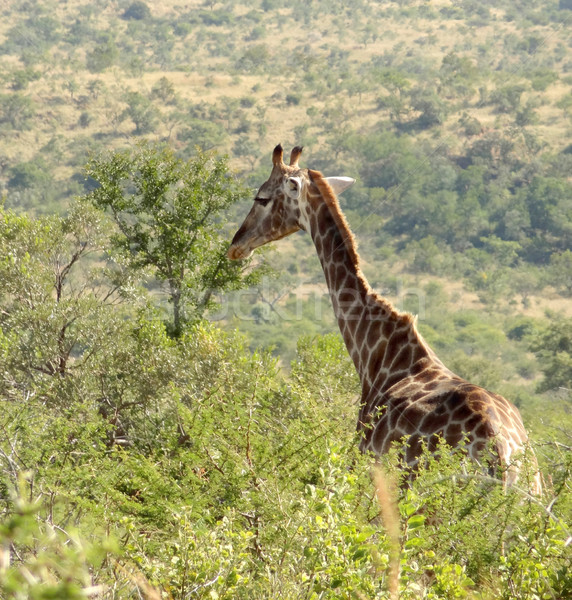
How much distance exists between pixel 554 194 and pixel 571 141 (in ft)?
30.5

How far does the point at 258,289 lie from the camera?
1608 inches

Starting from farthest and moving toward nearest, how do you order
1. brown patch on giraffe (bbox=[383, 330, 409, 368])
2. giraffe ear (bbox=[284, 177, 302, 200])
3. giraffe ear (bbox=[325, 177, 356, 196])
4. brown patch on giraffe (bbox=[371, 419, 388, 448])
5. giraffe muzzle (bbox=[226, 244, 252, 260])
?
1. giraffe muzzle (bbox=[226, 244, 252, 260])
2. giraffe ear (bbox=[284, 177, 302, 200])
3. giraffe ear (bbox=[325, 177, 356, 196])
4. brown patch on giraffe (bbox=[383, 330, 409, 368])
5. brown patch on giraffe (bbox=[371, 419, 388, 448])

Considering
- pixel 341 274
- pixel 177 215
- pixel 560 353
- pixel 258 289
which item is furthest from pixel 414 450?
pixel 258 289

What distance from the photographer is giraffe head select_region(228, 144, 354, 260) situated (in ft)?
22.0

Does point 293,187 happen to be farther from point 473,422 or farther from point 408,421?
point 473,422

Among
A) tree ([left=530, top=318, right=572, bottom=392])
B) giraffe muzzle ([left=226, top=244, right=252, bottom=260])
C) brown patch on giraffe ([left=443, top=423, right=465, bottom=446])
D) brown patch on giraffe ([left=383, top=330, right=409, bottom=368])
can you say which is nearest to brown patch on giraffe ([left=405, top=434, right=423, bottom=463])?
brown patch on giraffe ([left=443, top=423, right=465, bottom=446])

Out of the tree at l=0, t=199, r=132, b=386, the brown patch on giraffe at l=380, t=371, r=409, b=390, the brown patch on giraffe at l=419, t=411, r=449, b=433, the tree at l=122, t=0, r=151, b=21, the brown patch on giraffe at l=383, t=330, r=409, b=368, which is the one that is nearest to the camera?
the brown patch on giraffe at l=419, t=411, r=449, b=433

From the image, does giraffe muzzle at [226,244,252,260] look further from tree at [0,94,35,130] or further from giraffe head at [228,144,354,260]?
tree at [0,94,35,130]

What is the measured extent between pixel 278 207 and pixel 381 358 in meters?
1.94

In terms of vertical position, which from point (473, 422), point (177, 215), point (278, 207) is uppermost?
point (278, 207)

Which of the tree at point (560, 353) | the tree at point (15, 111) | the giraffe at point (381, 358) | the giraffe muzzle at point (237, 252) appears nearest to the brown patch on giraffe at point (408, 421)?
the giraffe at point (381, 358)

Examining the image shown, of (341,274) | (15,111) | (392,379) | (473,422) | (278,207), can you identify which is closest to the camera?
(473,422)

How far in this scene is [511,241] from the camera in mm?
50031

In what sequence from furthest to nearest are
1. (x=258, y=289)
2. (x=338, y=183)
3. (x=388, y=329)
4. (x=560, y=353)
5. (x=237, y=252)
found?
(x=258, y=289), (x=560, y=353), (x=237, y=252), (x=338, y=183), (x=388, y=329)
